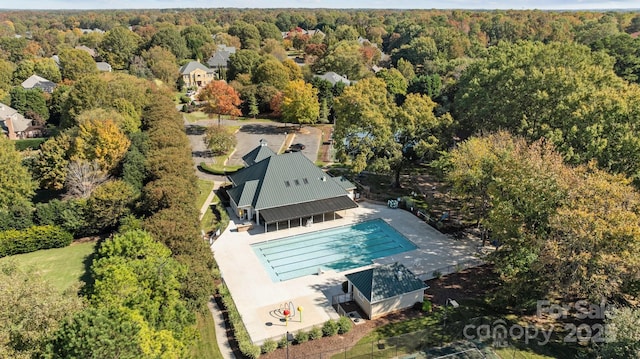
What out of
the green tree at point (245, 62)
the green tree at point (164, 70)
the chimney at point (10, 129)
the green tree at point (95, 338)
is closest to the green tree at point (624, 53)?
the green tree at point (245, 62)

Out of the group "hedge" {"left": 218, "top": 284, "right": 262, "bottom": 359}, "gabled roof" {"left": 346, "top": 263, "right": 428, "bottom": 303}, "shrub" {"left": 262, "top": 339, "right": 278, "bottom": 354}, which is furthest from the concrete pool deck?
"gabled roof" {"left": 346, "top": 263, "right": 428, "bottom": 303}

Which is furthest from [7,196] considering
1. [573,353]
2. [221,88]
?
[573,353]

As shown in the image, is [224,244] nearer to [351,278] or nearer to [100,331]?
[351,278]

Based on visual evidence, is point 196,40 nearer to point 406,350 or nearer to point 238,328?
point 238,328

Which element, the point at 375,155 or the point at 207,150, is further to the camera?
the point at 207,150

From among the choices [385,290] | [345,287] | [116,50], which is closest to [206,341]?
[345,287]

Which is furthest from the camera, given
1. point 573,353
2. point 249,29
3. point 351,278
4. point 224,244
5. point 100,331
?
point 249,29

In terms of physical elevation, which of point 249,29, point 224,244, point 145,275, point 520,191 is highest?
point 249,29
